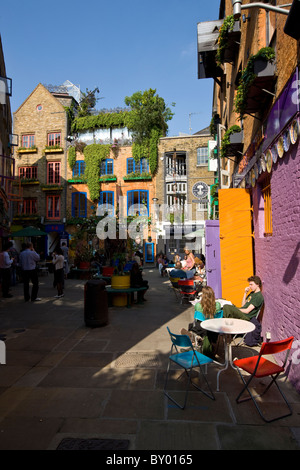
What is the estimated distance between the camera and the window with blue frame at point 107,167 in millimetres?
27500

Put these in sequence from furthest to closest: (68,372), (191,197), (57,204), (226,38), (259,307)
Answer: (57,204), (191,197), (226,38), (259,307), (68,372)

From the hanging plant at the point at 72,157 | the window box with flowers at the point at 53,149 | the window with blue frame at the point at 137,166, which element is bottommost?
the window with blue frame at the point at 137,166

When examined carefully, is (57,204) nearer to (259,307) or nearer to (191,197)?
(191,197)

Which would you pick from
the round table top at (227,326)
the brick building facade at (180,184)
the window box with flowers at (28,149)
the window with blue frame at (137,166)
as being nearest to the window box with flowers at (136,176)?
the window with blue frame at (137,166)

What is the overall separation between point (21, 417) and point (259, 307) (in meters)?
4.15

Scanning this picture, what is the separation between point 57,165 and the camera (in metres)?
28.5

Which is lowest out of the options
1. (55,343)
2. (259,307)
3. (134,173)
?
(55,343)

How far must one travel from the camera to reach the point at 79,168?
28219mm

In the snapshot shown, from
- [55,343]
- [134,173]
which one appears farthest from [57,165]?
[55,343]

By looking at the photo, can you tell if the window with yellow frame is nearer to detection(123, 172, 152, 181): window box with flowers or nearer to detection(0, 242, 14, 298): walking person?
detection(0, 242, 14, 298): walking person

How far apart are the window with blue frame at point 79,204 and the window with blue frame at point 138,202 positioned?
401 cm

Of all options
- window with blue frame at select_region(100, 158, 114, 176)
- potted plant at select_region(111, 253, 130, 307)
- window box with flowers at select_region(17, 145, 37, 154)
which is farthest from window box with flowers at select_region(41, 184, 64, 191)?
potted plant at select_region(111, 253, 130, 307)

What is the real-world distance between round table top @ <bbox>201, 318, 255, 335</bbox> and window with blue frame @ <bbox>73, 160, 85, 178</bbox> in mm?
25316

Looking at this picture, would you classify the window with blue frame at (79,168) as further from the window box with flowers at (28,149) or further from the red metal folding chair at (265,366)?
the red metal folding chair at (265,366)
